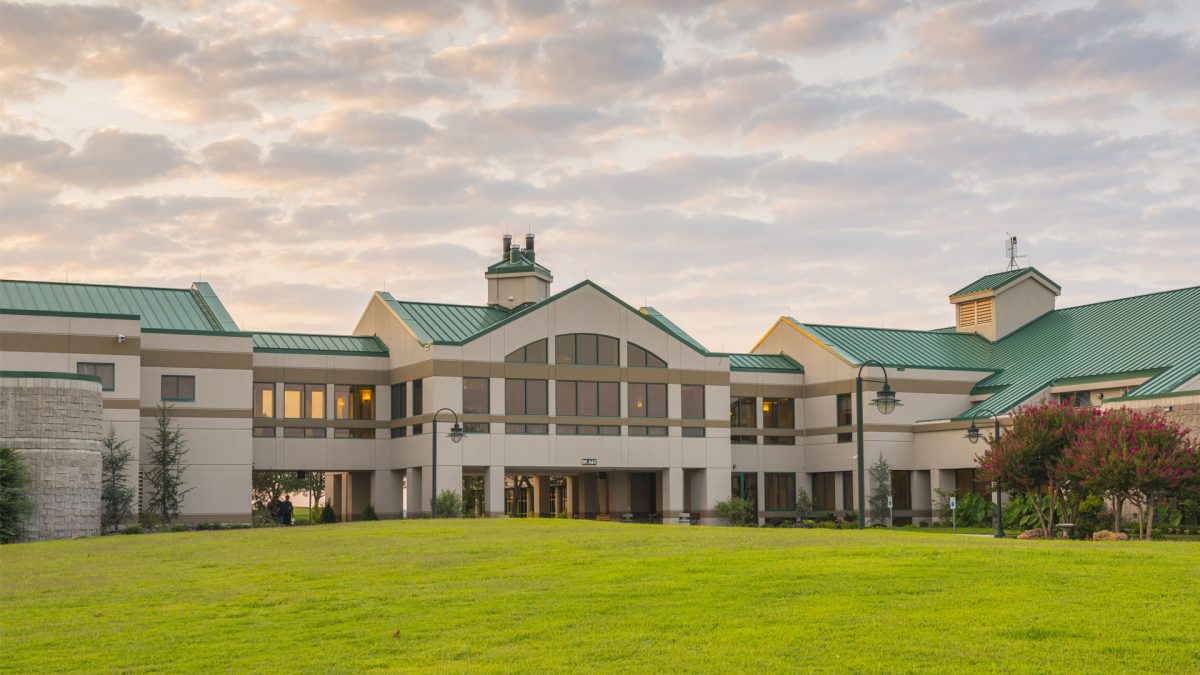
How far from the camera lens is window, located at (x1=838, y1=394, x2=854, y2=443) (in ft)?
214

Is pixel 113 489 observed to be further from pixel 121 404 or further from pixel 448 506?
pixel 448 506

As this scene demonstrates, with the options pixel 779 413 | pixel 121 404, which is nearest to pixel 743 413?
pixel 779 413

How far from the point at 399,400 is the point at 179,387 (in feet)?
33.8

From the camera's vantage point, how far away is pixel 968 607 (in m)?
17.8

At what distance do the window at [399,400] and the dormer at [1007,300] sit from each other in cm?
3198

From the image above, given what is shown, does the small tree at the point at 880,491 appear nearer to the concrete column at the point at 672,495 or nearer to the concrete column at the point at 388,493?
the concrete column at the point at 672,495

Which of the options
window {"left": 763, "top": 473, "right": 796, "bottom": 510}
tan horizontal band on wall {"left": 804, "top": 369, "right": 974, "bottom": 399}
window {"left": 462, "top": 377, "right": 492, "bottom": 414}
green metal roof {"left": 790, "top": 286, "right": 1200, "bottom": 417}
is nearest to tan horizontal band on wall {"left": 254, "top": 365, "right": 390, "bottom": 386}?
window {"left": 462, "top": 377, "right": 492, "bottom": 414}

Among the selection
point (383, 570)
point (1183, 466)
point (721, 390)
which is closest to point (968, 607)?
point (383, 570)

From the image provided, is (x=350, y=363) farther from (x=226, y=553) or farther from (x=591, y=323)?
(x=226, y=553)

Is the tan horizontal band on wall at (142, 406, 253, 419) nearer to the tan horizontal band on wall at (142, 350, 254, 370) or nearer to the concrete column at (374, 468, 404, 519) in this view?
the tan horizontal band on wall at (142, 350, 254, 370)

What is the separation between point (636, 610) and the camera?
18656mm

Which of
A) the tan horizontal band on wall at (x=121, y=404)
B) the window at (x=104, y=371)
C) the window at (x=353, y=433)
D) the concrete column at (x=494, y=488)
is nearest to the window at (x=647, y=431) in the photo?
the concrete column at (x=494, y=488)

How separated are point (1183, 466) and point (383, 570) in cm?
2426

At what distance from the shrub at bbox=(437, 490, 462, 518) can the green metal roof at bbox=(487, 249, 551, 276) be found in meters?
16.0
